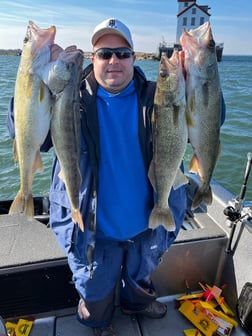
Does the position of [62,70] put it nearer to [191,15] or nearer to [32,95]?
[32,95]

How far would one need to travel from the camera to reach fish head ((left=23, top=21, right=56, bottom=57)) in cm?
194

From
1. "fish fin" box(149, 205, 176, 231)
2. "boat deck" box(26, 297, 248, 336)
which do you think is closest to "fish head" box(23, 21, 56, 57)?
"fish fin" box(149, 205, 176, 231)

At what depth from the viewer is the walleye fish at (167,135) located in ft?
6.55

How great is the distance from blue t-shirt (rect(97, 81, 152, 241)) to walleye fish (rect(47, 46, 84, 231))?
291 millimetres

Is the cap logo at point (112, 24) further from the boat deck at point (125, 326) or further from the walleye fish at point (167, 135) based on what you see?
the boat deck at point (125, 326)

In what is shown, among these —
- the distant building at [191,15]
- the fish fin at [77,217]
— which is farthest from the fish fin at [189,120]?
the distant building at [191,15]

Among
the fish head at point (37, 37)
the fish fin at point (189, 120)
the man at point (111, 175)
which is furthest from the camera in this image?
the man at point (111, 175)

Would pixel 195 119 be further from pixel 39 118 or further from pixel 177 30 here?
pixel 177 30

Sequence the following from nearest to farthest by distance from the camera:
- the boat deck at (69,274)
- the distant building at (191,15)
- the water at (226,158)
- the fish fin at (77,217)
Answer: the fish fin at (77,217), the boat deck at (69,274), the water at (226,158), the distant building at (191,15)

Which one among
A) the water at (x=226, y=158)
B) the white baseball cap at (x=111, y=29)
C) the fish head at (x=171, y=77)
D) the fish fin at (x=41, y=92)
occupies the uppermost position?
the white baseball cap at (x=111, y=29)

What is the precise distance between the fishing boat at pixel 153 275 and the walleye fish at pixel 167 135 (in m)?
1.11

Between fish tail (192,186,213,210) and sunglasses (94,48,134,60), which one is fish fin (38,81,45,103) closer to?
sunglasses (94,48,134,60)

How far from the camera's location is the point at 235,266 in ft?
11.1

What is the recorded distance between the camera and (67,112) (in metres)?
2.02
